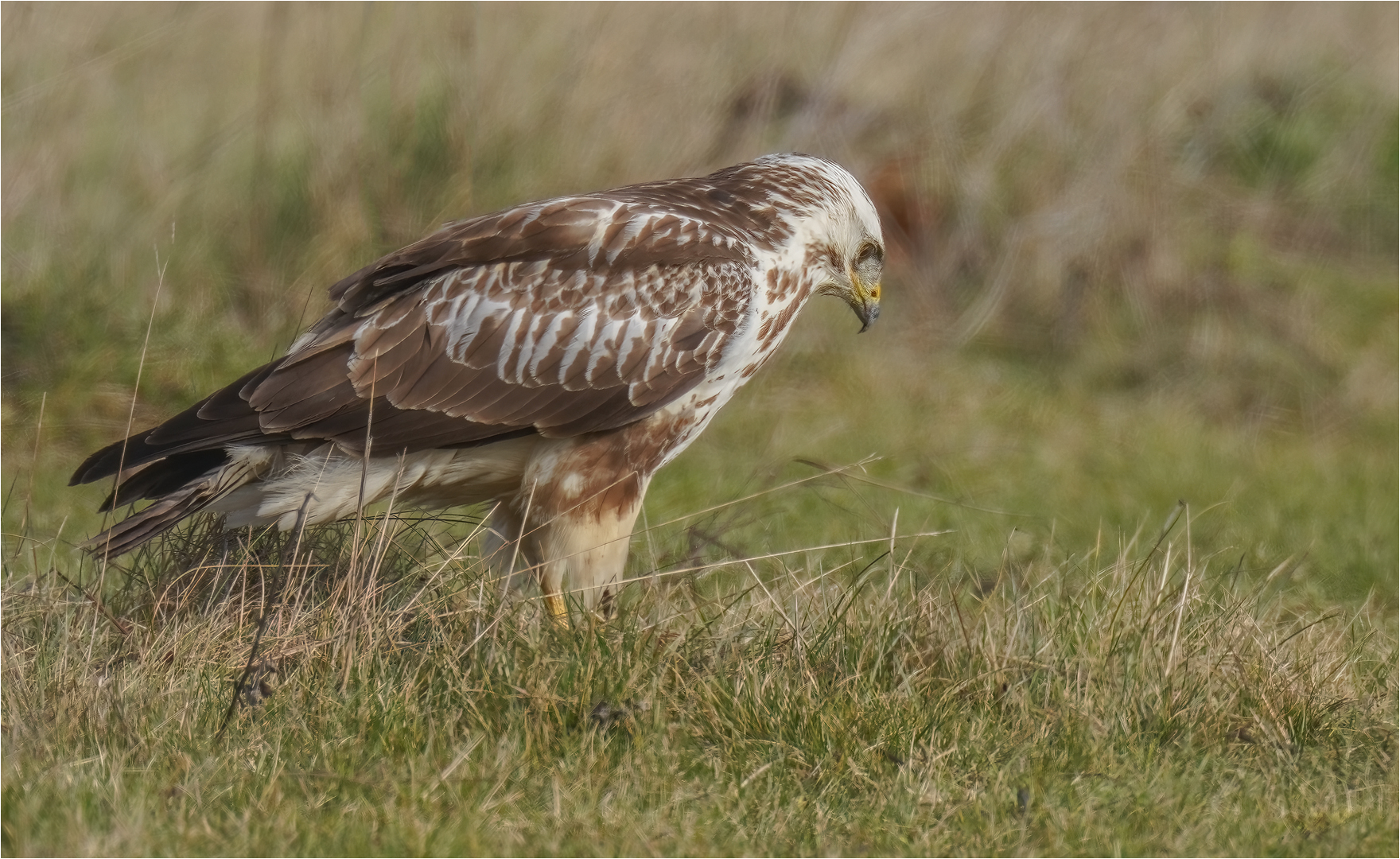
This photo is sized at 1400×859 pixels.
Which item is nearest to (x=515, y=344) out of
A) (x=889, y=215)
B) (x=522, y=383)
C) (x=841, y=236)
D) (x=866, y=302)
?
(x=522, y=383)

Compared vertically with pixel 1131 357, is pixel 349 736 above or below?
above

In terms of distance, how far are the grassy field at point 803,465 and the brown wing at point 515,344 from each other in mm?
363

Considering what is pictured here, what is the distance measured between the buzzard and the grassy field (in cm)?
24

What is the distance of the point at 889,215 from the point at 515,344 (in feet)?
17.0

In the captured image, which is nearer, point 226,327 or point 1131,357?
point 226,327

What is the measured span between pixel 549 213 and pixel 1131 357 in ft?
16.8

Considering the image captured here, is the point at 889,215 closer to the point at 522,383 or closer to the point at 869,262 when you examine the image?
the point at 869,262

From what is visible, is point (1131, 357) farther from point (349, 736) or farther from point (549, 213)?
point (349, 736)

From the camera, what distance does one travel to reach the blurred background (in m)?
7.32

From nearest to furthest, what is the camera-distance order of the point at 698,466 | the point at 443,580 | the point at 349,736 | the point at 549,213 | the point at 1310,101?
the point at 349,736 → the point at 443,580 → the point at 549,213 → the point at 698,466 → the point at 1310,101

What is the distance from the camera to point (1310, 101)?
10.4 m

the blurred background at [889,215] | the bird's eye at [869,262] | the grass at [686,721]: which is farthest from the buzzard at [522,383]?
the blurred background at [889,215]

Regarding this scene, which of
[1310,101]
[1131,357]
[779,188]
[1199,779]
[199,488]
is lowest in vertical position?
[1131,357]

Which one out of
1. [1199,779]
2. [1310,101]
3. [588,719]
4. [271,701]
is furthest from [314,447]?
[1310,101]
